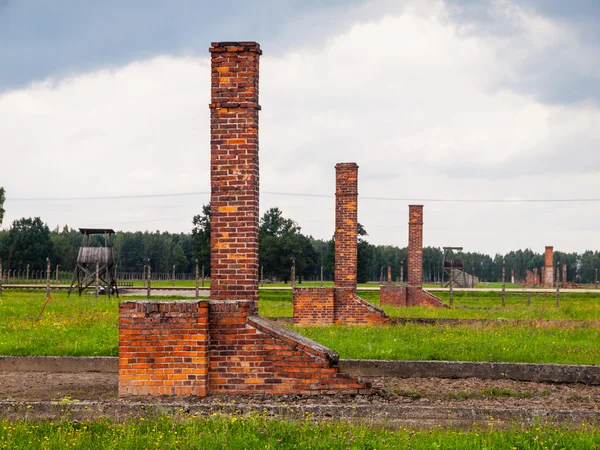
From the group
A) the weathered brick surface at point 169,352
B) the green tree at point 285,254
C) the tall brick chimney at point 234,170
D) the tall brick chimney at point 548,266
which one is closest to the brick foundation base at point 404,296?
the tall brick chimney at point 234,170

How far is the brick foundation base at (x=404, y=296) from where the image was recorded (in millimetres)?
27500

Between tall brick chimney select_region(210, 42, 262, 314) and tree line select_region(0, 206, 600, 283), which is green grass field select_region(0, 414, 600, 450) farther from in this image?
tree line select_region(0, 206, 600, 283)

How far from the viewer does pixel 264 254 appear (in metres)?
81.2

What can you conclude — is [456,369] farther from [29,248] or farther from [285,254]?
[29,248]

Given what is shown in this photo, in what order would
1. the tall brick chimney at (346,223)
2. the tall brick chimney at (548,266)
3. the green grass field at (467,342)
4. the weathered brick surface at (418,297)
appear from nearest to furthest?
the green grass field at (467,342), the tall brick chimney at (346,223), the weathered brick surface at (418,297), the tall brick chimney at (548,266)

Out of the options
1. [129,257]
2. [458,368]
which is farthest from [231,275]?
[129,257]

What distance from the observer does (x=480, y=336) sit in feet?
49.1

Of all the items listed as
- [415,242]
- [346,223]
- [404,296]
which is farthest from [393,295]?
[346,223]

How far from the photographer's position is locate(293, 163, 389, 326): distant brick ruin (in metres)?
17.7

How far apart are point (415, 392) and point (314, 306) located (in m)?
9.00

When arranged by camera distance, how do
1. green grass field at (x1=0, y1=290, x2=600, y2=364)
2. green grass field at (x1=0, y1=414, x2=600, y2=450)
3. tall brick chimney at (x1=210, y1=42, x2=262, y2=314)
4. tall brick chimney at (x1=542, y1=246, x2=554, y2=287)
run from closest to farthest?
green grass field at (x1=0, y1=414, x2=600, y2=450), tall brick chimney at (x1=210, y1=42, x2=262, y2=314), green grass field at (x1=0, y1=290, x2=600, y2=364), tall brick chimney at (x1=542, y1=246, x2=554, y2=287)

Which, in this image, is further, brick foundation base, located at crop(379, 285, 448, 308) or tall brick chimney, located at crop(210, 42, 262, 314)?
brick foundation base, located at crop(379, 285, 448, 308)

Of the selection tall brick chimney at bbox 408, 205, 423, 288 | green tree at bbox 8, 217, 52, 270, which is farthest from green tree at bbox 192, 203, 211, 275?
tall brick chimney at bbox 408, 205, 423, 288

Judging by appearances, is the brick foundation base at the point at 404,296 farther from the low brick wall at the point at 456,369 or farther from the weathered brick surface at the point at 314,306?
the low brick wall at the point at 456,369
